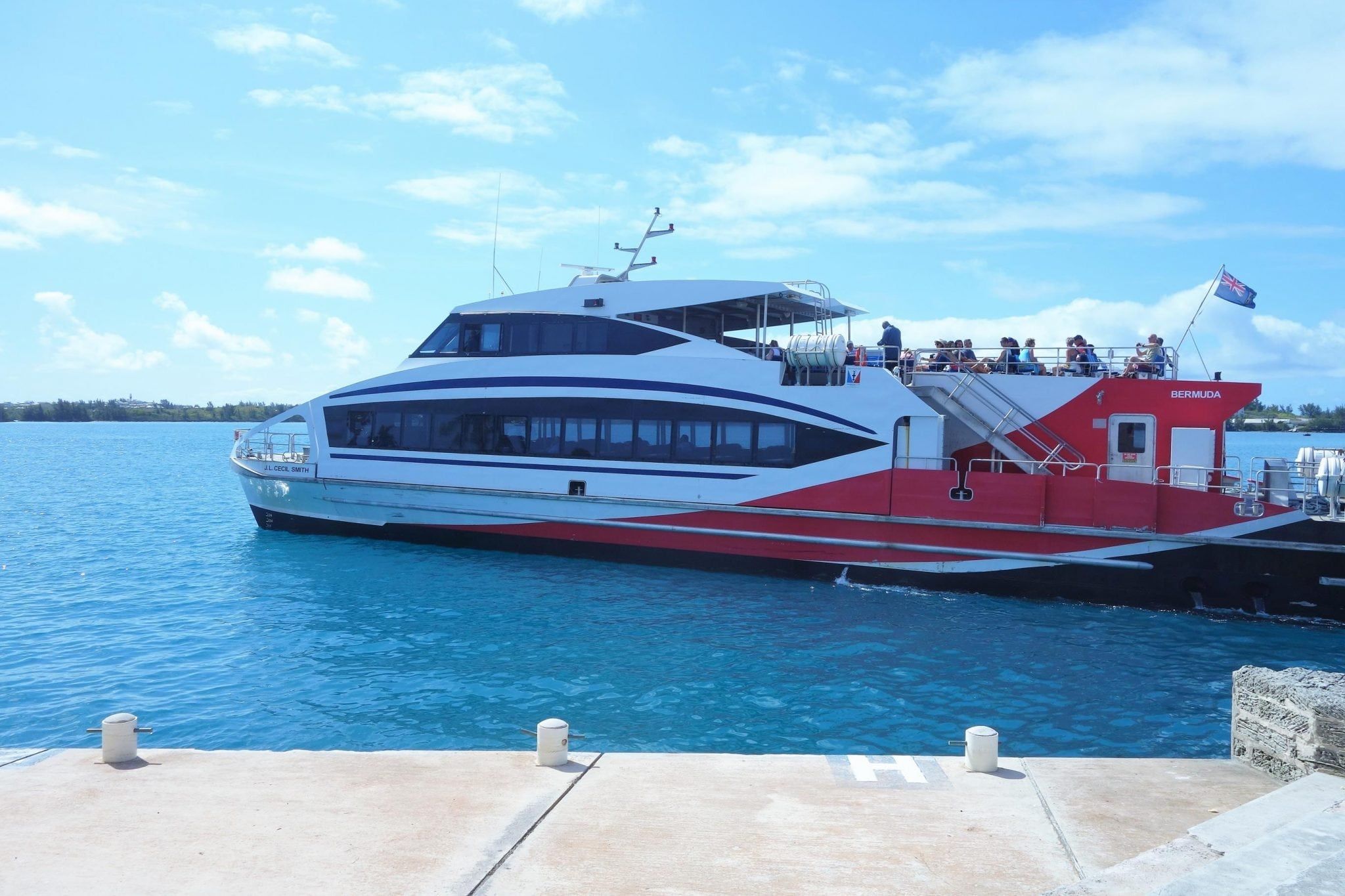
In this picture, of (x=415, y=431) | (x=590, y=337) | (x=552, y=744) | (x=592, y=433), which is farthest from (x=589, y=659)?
(x=415, y=431)

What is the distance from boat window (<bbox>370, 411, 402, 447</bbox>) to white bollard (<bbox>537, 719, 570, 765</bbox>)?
13.2 m

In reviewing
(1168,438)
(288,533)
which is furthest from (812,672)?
(288,533)

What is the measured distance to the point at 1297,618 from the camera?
11625mm

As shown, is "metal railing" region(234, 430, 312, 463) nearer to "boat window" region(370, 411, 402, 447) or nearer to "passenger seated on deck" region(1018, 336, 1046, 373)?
"boat window" region(370, 411, 402, 447)

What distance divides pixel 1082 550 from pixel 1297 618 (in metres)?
2.69

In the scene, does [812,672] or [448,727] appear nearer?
[448,727]

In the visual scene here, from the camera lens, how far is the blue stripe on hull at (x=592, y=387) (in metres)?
14.4

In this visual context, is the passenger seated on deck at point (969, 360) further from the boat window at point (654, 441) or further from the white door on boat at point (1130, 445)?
the boat window at point (654, 441)

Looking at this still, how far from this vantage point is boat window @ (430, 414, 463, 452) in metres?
17.1

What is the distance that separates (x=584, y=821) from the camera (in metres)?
4.47

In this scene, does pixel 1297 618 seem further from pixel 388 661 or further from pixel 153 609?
pixel 153 609

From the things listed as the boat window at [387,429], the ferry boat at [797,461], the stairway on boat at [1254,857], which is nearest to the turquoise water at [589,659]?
the ferry boat at [797,461]

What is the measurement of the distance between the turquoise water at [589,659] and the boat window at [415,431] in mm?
2149

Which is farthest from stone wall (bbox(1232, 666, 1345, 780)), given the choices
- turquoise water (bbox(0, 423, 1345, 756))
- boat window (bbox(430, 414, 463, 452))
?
boat window (bbox(430, 414, 463, 452))
